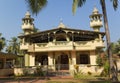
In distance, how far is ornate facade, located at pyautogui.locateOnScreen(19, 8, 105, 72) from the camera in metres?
30.9

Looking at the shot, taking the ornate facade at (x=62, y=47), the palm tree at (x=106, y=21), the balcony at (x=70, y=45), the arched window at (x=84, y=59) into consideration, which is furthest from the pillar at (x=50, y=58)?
the palm tree at (x=106, y=21)

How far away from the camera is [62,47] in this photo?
3100cm

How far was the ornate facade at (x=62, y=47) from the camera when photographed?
30855 mm

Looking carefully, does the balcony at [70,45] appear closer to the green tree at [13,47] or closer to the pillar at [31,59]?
the pillar at [31,59]

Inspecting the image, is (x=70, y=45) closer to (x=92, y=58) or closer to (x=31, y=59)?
(x=92, y=58)

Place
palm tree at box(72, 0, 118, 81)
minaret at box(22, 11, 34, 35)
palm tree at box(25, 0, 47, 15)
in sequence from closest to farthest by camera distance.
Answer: palm tree at box(72, 0, 118, 81)
palm tree at box(25, 0, 47, 15)
minaret at box(22, 11, 34, 35)

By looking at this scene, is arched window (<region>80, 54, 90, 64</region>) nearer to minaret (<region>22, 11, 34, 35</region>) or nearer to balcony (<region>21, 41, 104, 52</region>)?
balcony (<region>21, 41, 104, 52</region>)

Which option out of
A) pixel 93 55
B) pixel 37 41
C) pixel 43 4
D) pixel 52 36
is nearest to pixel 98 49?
pixel 93 55

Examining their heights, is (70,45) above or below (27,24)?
below

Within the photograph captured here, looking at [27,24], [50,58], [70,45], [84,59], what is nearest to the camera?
[70,45]

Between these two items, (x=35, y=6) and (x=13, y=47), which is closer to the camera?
(x=35, y=6)

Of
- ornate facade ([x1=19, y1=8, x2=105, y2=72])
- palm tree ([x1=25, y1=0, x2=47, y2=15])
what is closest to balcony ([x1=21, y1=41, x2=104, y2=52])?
ornate facade ([x1=19, y1=8, x2=105, y2=72])

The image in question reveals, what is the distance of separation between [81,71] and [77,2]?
14078 mm

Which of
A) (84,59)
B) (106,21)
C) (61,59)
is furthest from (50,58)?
(106,21)
